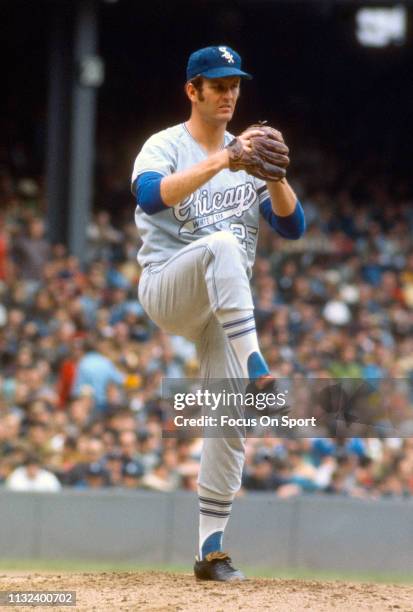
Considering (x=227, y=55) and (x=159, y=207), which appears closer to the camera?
(x=159, y=207)

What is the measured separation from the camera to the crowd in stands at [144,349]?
32.3 feet

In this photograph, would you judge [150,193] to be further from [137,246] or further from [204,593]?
[137,246]

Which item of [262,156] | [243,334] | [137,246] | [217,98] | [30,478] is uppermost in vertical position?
[137,246]

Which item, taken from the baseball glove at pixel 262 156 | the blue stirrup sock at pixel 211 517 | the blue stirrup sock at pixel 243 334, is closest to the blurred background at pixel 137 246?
the blue stirrup sock at pixel 211 517

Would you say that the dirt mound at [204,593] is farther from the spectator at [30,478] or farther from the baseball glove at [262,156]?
the spectator at [30,478]

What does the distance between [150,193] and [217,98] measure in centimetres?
53

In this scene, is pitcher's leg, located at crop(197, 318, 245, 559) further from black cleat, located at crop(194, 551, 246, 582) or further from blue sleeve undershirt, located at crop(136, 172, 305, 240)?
blue sleeve undershirt, located at crop(136, 172, 305, 240)

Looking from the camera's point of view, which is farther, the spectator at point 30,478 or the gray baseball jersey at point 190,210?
the spectator at point 30,478

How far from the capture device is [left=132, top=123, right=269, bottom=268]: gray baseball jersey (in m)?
4.75

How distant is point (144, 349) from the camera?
11.3 m

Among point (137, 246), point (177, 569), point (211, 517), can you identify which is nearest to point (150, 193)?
point (211, 517)

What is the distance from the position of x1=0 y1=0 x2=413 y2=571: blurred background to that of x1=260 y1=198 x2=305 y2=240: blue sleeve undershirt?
228cm

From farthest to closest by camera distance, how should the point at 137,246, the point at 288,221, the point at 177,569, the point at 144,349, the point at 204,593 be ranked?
the point at 137,246
the point at 144,349
the point at 177,569
the point at 288,221
the point at 204,593

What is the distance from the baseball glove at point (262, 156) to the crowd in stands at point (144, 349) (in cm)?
372
